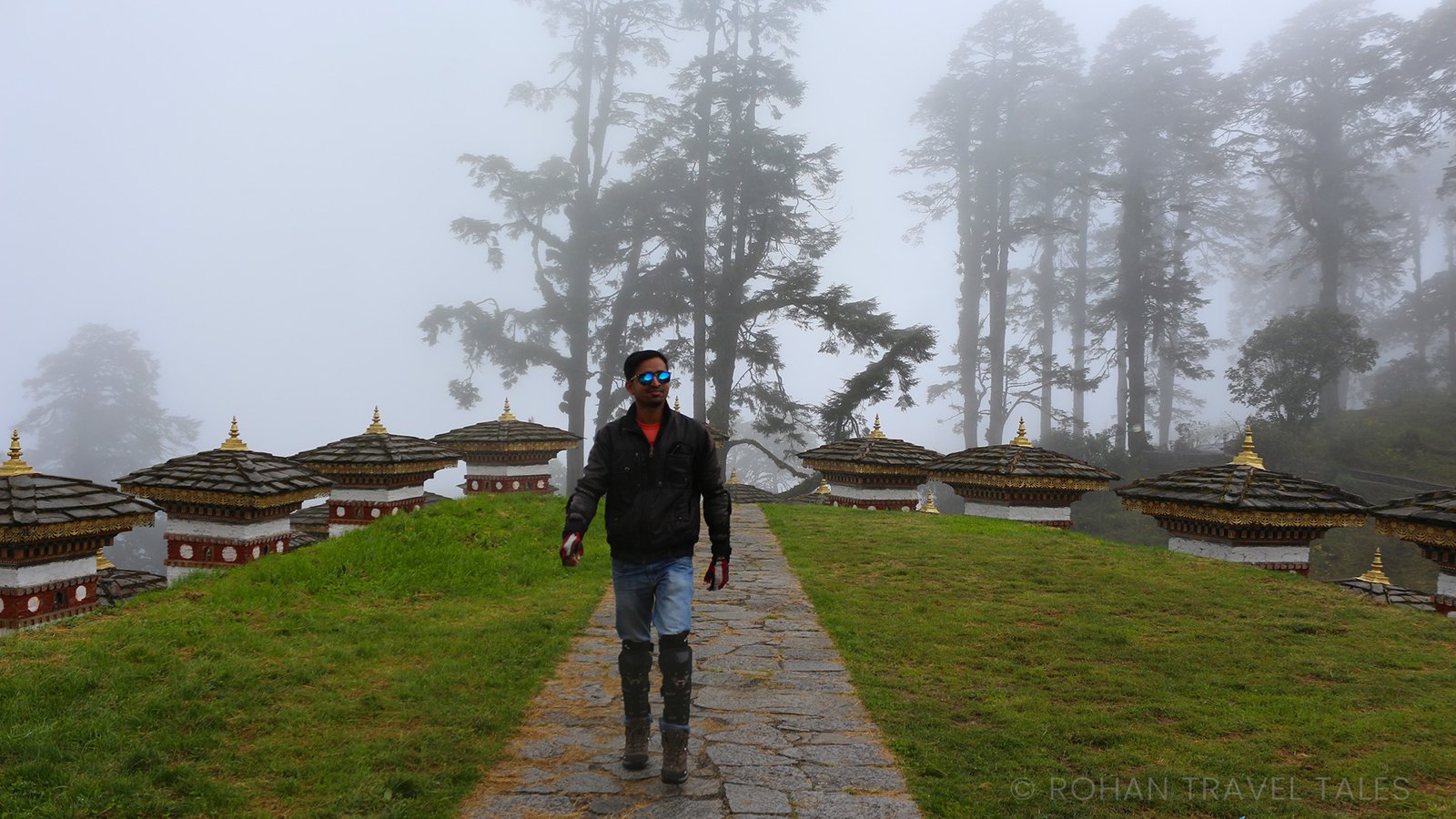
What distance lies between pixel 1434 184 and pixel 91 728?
67.9 metres

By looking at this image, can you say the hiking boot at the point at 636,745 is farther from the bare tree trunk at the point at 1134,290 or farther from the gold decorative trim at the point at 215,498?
the bare tree trunk at the point at 1134,290

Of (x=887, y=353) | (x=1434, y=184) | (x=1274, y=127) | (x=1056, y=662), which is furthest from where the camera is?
(x=1434, y=184)

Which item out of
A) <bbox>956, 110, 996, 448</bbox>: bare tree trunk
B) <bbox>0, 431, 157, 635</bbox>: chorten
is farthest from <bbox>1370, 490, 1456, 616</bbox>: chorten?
<bbox>956, 110, 996, 448</bbox>: bare tree trunk

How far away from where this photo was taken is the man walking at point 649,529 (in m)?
3.79

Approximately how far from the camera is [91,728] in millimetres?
3902

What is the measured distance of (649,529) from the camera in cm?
380

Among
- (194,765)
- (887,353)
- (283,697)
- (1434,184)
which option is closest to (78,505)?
(283,697)

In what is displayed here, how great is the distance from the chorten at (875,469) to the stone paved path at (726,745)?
27.8ft

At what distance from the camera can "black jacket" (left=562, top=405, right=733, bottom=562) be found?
12.5ft

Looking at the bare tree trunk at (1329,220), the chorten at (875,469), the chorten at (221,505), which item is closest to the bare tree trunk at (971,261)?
the bare tree trunk at (1329,220)

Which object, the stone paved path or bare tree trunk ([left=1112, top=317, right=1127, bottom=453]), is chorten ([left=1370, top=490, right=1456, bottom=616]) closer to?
the stone paved path

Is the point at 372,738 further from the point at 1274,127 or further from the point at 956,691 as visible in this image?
the point at 1274,127

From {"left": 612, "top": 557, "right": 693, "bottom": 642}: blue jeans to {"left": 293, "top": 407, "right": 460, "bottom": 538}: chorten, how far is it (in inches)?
344

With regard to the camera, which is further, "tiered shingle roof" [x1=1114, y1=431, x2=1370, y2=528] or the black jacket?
"tiered shingle roof" [x1=1114, y1=431, x2=1370, y2=528]
